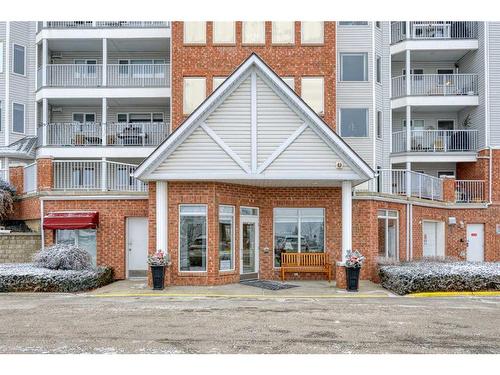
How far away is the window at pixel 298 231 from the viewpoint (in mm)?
18516

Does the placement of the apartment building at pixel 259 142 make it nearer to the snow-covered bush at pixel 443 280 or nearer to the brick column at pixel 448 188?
the brick column at pixel 448 188

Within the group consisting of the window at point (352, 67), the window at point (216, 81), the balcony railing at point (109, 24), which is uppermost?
the balcony railing at point (109, 24)

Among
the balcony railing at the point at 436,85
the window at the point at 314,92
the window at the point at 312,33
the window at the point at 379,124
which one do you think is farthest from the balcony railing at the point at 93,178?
the balcony railing at the point at 436,85

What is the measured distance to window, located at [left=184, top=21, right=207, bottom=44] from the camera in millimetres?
23219

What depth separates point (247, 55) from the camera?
922 inches

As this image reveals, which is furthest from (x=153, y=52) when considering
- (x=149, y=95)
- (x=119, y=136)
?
(x=119, y=136)

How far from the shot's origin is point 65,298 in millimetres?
14609

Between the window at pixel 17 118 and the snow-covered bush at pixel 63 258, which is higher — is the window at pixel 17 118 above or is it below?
above

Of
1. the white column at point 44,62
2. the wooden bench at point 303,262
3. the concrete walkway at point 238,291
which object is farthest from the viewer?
the white column at point 44,62

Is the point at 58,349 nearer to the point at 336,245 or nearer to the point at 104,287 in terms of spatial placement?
the point at 104,287

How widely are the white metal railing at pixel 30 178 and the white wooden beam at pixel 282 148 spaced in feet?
31.0

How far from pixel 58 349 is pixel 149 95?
22.0m

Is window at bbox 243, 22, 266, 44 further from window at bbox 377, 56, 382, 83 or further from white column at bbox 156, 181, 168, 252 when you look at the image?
white column at bbox 156, 181, 168, 252

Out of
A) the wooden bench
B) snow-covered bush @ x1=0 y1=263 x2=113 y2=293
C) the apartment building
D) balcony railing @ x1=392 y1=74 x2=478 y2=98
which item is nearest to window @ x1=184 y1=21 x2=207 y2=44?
the apartment building
